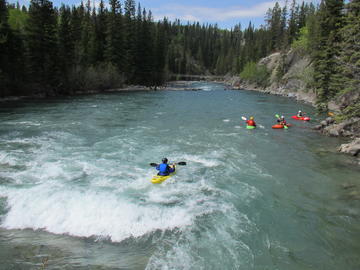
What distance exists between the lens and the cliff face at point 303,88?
20594 mm

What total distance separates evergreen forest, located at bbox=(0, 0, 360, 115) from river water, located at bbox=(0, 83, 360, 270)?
25.4 ft

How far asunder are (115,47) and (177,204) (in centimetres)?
5676

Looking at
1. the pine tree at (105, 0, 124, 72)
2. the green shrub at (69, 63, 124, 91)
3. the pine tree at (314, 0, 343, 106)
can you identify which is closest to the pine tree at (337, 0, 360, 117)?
the pine tree at (314, 0, 343, 106)

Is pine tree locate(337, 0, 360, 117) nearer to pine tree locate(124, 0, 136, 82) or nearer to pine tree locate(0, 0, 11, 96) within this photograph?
pine tree locate(0, 0, 11, 96)

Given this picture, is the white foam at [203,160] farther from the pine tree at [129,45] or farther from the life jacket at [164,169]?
the pine tree at [129,45]

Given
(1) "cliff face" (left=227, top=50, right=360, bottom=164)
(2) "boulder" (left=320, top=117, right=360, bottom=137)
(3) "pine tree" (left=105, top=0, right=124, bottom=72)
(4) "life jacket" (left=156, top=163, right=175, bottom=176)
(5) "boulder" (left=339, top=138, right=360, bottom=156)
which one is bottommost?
(4) "life jacket" (left=156, top=163, right=175, bottom=176)

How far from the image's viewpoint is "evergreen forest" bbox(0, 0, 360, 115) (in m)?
26.4

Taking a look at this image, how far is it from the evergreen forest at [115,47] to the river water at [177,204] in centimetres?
775

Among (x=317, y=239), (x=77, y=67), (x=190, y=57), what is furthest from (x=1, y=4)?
(x=190, y=57)

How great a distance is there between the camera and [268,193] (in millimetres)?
11125

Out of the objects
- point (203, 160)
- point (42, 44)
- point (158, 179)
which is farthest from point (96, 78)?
point (158, 179)

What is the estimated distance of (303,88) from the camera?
161ft

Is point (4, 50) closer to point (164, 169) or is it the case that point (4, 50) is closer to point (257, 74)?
point (164, 169)

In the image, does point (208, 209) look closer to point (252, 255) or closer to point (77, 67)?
point (252, 255)
